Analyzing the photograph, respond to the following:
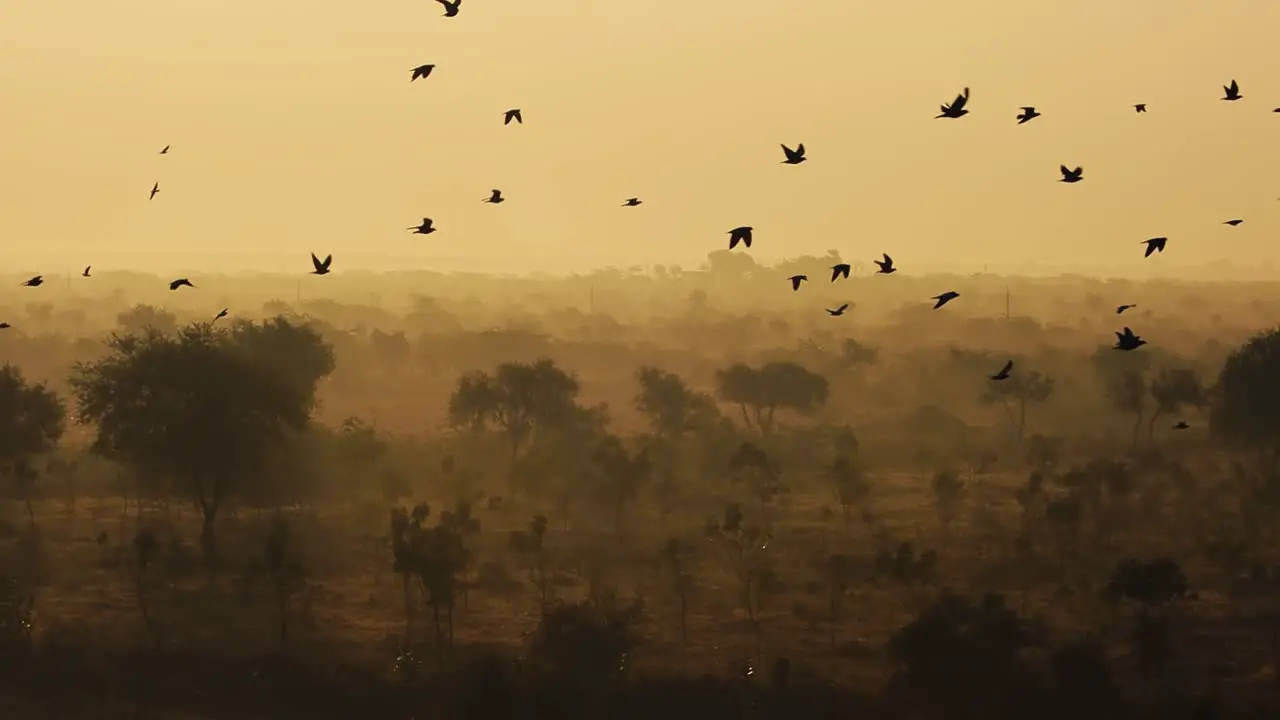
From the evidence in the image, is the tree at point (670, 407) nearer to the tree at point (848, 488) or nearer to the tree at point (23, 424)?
the tree at point (848, 488)

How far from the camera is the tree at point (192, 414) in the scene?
155 feet

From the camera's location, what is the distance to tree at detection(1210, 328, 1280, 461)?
5819 centimetres

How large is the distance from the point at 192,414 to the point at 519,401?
2236 centimetres

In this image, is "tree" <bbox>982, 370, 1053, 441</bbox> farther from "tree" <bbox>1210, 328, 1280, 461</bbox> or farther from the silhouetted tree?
the silhouetted tree

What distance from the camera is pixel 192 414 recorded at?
47438mm

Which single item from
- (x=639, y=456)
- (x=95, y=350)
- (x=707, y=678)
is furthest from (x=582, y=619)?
(x=95, y=350)

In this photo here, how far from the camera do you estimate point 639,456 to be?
53375mm

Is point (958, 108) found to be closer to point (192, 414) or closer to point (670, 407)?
point (192, 414)

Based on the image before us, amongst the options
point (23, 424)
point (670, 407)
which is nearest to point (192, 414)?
point (23, 424)

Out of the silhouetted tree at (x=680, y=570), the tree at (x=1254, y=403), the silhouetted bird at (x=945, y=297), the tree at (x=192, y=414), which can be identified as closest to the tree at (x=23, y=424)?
the tree at (x=192, y=414)

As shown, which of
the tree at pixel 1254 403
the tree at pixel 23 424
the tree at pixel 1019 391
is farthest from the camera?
the tree at pixel 1019 391

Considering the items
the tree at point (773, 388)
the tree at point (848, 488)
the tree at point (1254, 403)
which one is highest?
the tree at point (773, 388)

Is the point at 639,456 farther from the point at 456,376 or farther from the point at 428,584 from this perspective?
the point at 456,376

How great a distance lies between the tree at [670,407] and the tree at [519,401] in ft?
16.7
